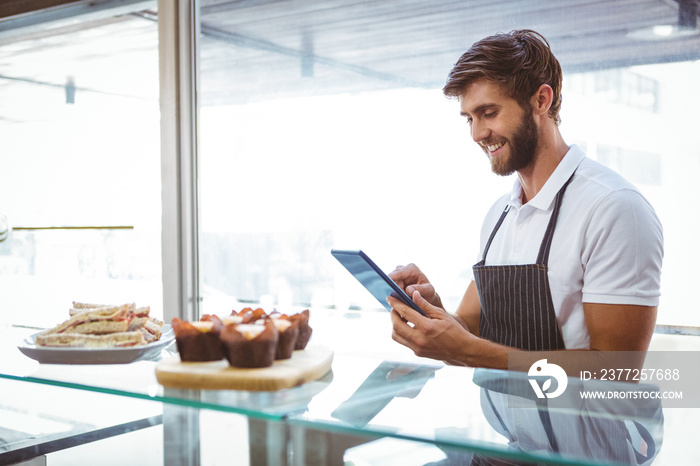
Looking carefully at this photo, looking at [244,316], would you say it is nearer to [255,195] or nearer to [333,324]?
[333,324]

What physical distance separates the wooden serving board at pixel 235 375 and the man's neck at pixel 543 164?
0.92 meters

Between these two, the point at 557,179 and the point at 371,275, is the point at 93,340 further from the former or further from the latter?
the point at 557,179

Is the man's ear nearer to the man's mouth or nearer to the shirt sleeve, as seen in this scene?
the man's mouth

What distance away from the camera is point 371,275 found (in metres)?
1.31

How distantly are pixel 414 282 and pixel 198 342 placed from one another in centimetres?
91

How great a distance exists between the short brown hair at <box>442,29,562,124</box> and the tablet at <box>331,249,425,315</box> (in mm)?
619

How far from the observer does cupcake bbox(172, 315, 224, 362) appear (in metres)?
1.10

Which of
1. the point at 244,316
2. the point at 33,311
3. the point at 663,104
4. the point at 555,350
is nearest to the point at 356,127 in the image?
the point at 663,104

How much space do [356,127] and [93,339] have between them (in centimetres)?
151

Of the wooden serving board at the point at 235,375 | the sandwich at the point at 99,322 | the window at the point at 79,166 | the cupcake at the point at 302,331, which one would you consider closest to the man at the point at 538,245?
the cupcake at the point at 302,331

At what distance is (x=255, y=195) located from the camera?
9.08 feet

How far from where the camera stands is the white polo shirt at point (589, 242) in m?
1.52

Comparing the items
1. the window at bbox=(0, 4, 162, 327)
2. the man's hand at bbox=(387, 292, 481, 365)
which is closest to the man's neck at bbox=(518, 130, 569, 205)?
the man's hand at bbox=(387, 292, 481, 365)

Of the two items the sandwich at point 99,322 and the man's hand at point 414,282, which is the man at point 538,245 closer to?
the man's hand at point 414,282
